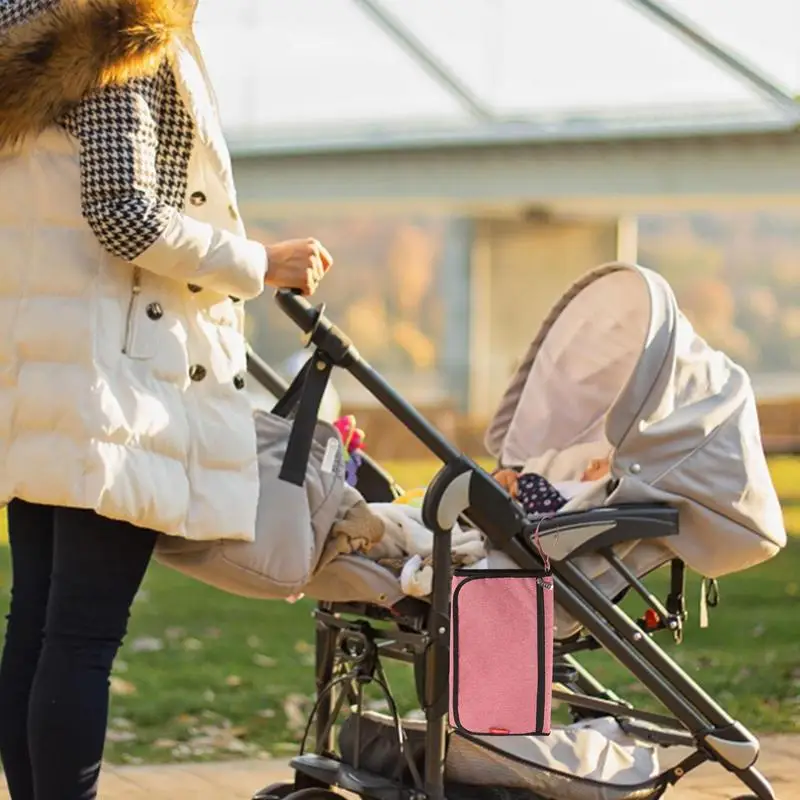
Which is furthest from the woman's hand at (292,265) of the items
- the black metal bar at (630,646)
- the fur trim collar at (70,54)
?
the black metal bar at (630,646)

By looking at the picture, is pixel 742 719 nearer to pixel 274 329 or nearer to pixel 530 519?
pixel 530 519

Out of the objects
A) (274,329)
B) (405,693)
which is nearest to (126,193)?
(405,693)

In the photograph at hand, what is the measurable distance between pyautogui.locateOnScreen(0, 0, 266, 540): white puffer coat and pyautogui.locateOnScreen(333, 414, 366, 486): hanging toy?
2.13ft

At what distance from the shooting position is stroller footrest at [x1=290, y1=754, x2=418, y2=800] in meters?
3.19

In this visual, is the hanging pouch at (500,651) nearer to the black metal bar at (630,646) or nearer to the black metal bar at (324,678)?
the black metal bar at (630,646)

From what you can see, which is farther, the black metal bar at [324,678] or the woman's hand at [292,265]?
the black metal bar at [324,678]

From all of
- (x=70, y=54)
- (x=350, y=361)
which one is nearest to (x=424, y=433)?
(x=350, y=361)

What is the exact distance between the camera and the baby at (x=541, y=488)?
3.63 metres

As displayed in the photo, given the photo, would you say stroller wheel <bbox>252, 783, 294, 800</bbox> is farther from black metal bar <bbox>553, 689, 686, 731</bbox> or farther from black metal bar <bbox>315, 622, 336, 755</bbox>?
black metal bar <bbox>553, 689, 686, 731</bbox>

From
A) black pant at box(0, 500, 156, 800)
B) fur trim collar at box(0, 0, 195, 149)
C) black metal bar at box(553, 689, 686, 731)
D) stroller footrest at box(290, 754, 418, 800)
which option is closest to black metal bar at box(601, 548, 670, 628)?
black metal bar at box(553, 689, 686, 731)

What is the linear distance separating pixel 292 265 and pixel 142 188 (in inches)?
14.7

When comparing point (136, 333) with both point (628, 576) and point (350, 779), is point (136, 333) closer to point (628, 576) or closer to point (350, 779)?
point (350, 779)

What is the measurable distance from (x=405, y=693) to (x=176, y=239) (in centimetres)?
294

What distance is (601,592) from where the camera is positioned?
329cm
